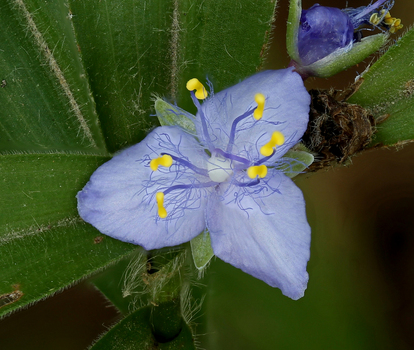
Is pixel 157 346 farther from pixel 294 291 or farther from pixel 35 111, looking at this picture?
pixel 35 111

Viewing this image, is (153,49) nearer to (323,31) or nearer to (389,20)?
(323,31)

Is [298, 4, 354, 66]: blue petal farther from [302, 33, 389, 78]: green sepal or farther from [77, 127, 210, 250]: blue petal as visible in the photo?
[77, 127, 210, 250]: blue petal

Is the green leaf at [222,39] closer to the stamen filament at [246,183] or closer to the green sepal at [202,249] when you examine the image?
the stamen filament at [246,183]

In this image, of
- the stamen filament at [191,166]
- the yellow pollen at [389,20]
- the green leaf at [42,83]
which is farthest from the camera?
the green leaf at [42,83]

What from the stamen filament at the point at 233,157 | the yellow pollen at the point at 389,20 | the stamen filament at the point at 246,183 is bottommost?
the stamen filament at the point at 246,183

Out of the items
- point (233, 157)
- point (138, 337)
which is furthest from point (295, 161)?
point (138, 337)

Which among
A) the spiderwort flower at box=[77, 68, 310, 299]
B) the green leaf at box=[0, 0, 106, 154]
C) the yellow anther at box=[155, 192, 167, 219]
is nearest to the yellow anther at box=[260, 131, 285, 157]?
→ the spiderwort flower at box=[77, 68, 310, 299]

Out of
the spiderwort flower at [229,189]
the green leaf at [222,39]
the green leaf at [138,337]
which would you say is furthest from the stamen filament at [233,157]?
the green leaf at [138,337]
